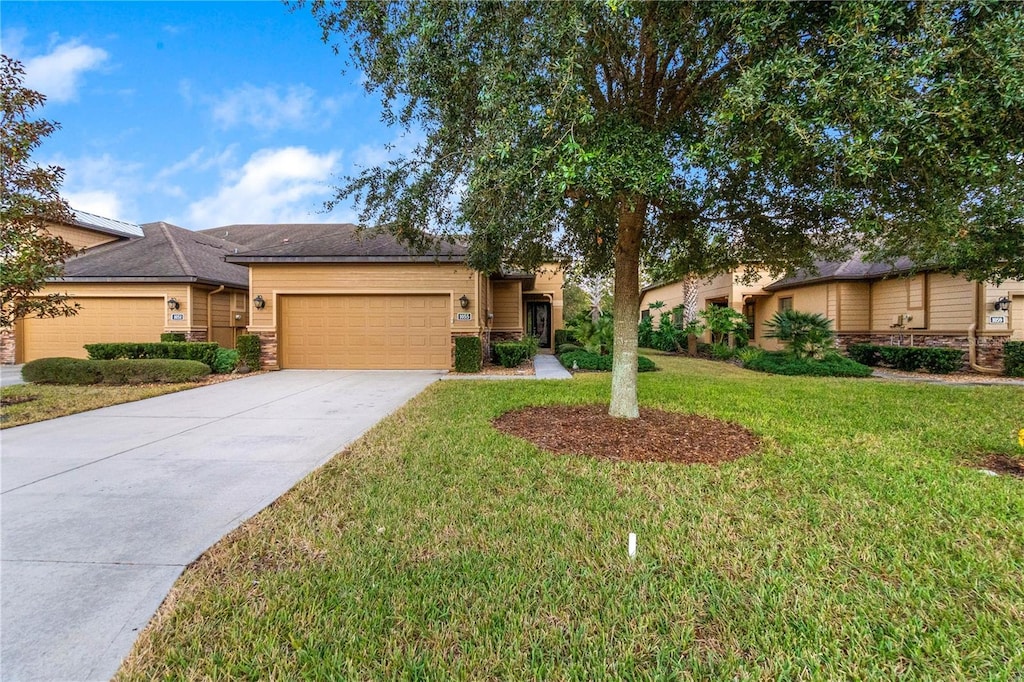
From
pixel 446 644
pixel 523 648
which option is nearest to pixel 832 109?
pixel 523 648

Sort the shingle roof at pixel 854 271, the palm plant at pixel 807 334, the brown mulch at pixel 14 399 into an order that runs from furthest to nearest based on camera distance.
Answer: the shingle roof at pixel 854 271 < the palm plant at pixel 807 334 < the brown mulch at pixel 14 399

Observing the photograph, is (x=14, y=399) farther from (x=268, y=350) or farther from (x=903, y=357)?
(x=903, y=357)

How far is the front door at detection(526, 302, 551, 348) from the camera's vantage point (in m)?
22.0

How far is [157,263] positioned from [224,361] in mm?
5274

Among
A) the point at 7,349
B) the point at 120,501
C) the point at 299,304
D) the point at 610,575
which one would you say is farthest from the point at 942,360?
the point at 7,349

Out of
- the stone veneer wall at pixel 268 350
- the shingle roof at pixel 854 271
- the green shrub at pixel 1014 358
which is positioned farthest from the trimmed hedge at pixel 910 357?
the stone veneer wall at pixel 268 350

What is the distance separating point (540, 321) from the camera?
22.2m

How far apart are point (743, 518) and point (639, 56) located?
4.63 metres

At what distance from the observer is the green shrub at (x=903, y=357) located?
38.4 ft

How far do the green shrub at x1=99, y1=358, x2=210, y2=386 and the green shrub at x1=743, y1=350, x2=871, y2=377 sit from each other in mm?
14394

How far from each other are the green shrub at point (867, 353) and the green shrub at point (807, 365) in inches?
73.9

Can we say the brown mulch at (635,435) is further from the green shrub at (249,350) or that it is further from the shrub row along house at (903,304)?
the green shrub at (249,350)

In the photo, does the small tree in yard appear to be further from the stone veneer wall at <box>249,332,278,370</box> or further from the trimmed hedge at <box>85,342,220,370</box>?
the stone veneer wall at <box>249,332,278,370</box>

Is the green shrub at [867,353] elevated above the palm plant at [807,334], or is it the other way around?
the palm plant at [807,334]
